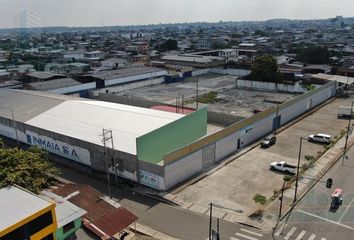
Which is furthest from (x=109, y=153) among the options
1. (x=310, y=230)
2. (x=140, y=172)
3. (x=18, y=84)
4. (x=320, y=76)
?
(x=320, y=76)

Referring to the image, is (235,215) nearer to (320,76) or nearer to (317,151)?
(317,151)

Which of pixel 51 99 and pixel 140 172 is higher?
pixel 51 99

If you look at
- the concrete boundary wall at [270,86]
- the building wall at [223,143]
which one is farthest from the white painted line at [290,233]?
the concrete boundary wall at [270,86]

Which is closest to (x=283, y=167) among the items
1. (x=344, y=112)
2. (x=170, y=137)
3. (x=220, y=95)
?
(x=170, y=137)

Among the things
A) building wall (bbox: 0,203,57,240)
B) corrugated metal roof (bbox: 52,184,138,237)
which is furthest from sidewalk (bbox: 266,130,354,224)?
building wall (bbox: 0,203,57,240)

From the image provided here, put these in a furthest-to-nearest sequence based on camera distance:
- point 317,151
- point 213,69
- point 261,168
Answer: point 213,69 → point 317,151 → point 261,168

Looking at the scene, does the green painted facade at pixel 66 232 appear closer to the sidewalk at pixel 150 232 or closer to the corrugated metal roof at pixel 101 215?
the corrugated metal roof at pixel 101 215

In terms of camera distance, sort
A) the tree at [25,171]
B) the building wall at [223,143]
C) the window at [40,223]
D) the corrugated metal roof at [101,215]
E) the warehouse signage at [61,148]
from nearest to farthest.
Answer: the window at [40,223] < the corrugated metal roof at [101,215] < the tree at [25,171] < the building wall at [223,143] < the warehouse signage at [61,148]
